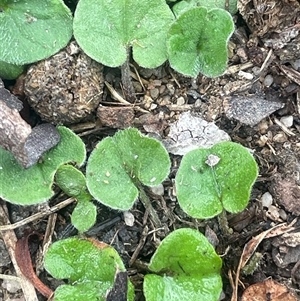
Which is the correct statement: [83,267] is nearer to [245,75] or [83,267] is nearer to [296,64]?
[245,75]

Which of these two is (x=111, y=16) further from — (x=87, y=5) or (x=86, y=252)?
(x=86, y=252)

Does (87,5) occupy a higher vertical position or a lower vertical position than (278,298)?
higher

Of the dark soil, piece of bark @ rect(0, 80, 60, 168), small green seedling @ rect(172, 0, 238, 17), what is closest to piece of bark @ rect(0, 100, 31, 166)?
piece of bark @ rect(0, 80, 60, 168)

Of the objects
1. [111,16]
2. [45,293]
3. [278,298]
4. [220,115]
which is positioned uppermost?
[111,16]

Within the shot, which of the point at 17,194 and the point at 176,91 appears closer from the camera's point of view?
the point at 17,194

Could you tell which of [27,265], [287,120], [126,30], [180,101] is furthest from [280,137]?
[27,265]

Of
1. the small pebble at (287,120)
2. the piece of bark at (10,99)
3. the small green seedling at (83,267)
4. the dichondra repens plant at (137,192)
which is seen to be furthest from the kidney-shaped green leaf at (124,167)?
the small pebble at (287,120)

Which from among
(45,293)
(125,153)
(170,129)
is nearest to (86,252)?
(45,293)
